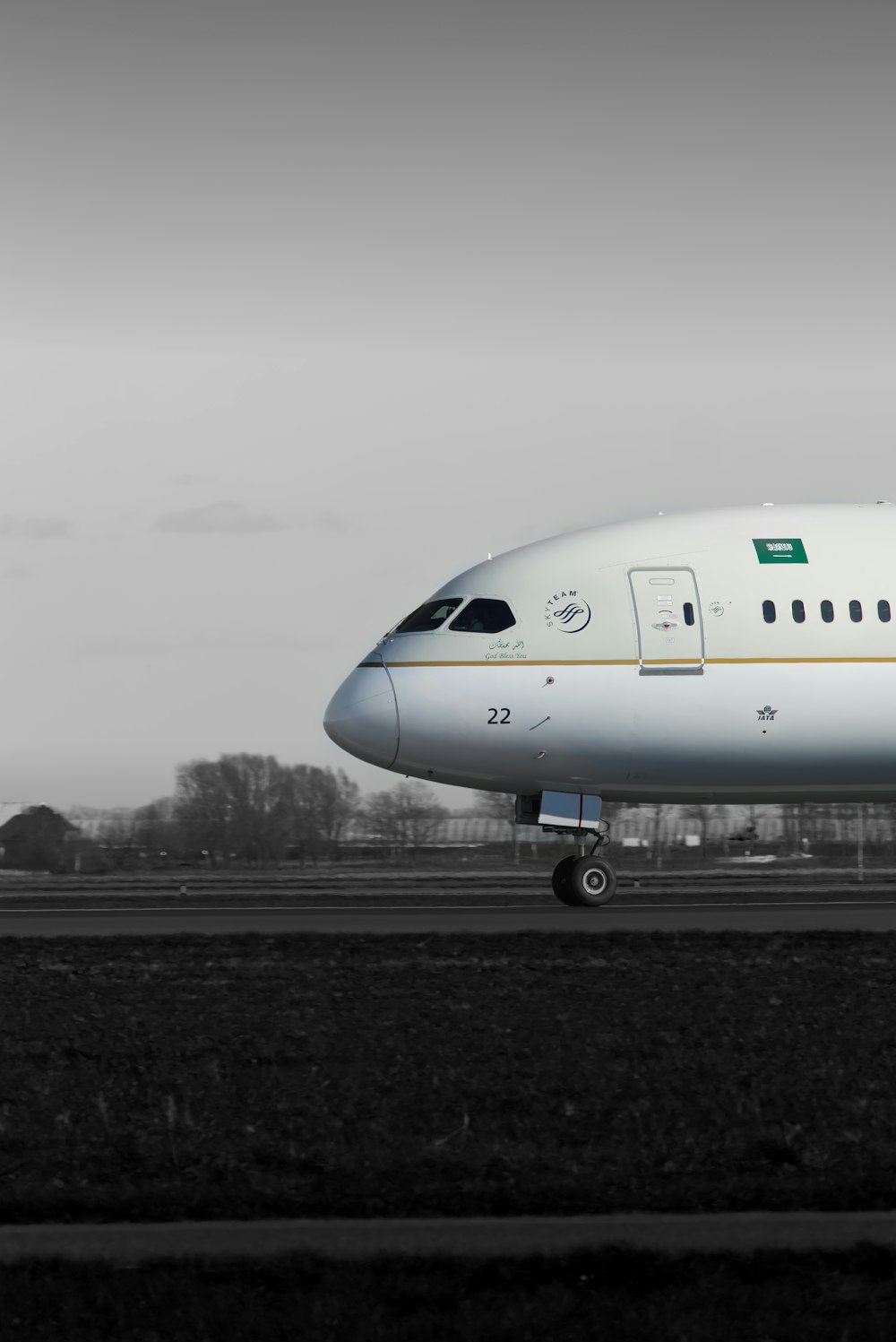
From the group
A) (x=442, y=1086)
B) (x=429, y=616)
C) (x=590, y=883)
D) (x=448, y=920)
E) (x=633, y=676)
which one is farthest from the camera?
(x=429, y=616)

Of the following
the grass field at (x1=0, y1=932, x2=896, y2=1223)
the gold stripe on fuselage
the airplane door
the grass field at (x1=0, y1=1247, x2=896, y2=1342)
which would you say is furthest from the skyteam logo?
the grass field at (x1=0, y1=1247, x2=896, y2=1342)

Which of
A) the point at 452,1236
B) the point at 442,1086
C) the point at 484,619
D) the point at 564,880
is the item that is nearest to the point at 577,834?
the point at 564,880

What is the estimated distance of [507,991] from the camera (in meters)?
11.4

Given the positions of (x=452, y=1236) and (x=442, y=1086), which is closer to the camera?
(x=452, y=1236)

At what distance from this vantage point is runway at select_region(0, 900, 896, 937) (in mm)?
15500

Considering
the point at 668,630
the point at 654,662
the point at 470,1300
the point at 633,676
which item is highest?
the point at 668,630

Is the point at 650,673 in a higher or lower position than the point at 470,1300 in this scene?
higher

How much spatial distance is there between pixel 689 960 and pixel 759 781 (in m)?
9.74

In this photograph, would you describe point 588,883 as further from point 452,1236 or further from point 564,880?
point 452,1236

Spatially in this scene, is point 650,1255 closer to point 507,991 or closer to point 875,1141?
point 875,1141

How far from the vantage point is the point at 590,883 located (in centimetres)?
2083

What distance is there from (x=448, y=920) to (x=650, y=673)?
540 cm

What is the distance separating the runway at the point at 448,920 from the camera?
1550 centimetres

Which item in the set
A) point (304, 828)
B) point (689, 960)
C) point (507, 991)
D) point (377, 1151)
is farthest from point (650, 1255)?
point (304, 828)
